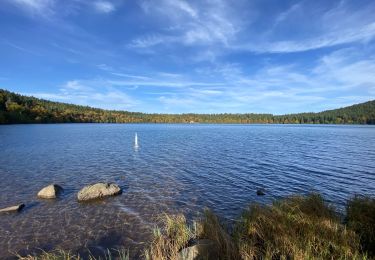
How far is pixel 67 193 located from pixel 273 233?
56.3ft

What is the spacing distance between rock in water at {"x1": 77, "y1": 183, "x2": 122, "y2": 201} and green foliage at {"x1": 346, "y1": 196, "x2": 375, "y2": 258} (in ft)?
53.9

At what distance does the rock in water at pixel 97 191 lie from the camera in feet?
65.2

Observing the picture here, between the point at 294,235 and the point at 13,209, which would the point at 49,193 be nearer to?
the point at 13,209

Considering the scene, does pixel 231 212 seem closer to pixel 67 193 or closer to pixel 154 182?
pixel 154 182

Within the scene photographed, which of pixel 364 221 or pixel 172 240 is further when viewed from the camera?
Result: pixel 364 221

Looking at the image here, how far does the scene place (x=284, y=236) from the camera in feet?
33.8

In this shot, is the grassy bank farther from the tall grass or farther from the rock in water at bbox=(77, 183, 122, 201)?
the rock in water at bbox=(77, 183, 122, 201)

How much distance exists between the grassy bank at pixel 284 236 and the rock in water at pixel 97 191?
816 cm

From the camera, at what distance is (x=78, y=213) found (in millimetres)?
17219

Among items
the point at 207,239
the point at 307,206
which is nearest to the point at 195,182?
the point at 307,206

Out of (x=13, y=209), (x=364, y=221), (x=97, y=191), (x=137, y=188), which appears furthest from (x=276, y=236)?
(x=13, y=209)

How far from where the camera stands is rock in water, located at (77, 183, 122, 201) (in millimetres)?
19875

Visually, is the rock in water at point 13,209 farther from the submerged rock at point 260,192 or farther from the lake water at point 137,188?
the submerged rock at point 260,192

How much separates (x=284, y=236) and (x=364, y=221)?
4.62 meters
